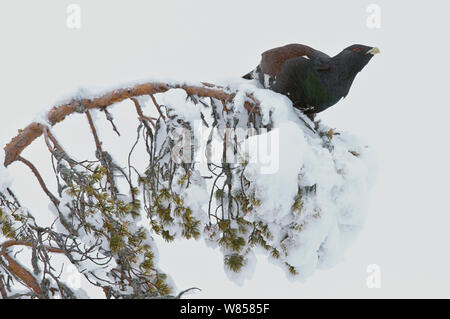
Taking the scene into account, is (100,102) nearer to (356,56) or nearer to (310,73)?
(310,73)

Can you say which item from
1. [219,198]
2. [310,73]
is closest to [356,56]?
[310,73]

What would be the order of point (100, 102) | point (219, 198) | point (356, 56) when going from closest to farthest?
point (219, 198) → point (100, 102) → point (356, 56)

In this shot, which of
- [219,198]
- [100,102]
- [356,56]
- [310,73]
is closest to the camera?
[219,198]

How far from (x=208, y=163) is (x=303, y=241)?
62 cm

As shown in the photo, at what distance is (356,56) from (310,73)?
0.38 meters

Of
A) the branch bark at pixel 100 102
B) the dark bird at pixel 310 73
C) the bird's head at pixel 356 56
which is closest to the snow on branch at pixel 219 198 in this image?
the branch bark at pixel 100 102

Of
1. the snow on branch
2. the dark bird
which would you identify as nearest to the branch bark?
the snow on branch

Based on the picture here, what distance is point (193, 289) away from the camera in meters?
2.76

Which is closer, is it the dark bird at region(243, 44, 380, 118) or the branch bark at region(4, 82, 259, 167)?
the branch bark at region(4, 82, 259, 167)

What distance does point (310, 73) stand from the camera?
3.99 m

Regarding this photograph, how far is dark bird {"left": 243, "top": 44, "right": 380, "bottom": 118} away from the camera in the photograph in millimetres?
3926

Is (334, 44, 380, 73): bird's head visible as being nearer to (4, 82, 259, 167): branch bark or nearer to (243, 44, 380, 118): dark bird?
(243, 44, 380, 118): dark bird

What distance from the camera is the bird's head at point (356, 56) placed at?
4.11 meters
